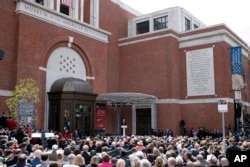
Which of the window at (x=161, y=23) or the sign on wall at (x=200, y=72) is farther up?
the window at (x=161, y=23)

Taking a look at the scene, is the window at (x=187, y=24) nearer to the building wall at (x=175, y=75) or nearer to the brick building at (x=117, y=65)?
the brick building at (x=117, y=65)

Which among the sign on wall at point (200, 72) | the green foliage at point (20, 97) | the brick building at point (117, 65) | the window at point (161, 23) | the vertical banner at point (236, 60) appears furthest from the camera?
the window at point (161, 23)

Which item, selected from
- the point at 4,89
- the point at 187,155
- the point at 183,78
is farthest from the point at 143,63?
the point at 187,155

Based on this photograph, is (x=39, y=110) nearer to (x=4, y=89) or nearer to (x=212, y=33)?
(x=4, y=89)

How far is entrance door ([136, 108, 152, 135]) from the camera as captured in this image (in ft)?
114

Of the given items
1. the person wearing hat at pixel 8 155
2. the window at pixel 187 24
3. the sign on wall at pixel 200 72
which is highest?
the window at pixel 187 24

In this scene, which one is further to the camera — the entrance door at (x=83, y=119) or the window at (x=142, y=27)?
the window at (x=142, y=27)

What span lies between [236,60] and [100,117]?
15.9 m

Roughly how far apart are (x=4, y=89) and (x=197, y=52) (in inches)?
806

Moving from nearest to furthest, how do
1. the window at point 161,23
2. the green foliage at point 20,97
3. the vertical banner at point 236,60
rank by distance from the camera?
the green foliage at point 20,97, the vertical banner at point 236,60, the window at point 161,23

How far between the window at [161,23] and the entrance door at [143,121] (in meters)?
11.7

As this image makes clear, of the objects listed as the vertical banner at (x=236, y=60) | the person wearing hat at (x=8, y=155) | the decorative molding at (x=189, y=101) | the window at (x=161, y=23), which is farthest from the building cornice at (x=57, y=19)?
the person wearing hat at (x=8, y=155)

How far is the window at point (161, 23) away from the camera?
39.1 m

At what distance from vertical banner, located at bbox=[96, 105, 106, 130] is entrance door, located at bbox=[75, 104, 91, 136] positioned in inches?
151
